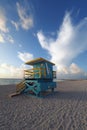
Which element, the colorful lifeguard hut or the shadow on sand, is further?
the colorful lifeguard hut

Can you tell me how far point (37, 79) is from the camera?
41.5ft

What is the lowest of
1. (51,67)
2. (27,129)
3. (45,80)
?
(27,129)

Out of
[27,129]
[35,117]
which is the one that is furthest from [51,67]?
[27,129]

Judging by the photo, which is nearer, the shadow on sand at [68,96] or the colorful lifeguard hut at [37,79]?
the shadow on sand at [68,96]

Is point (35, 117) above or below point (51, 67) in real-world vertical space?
below

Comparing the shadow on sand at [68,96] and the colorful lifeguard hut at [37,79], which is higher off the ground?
the colorful lifeguard hut at [37,79]

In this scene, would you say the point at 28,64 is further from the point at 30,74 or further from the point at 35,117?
the point at 35,117

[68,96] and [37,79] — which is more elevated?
[37,79]

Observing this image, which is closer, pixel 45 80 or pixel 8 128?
pixel 8 128

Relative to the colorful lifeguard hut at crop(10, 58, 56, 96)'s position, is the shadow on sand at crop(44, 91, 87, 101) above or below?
below

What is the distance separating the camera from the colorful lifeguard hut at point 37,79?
12.6 metres

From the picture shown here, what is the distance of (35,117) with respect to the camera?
632 centimetres

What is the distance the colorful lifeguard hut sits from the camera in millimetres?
12609

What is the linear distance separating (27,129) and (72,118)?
2.45 m
